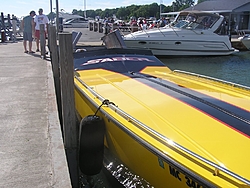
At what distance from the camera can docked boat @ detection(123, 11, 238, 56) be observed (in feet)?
54.3

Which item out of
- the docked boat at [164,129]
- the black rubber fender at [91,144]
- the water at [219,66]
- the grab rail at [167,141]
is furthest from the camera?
the water at [219,66]

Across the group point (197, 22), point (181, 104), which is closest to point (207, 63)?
point (197, 22)

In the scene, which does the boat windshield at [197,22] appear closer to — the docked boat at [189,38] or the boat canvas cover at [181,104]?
the docked boat at [189,38]

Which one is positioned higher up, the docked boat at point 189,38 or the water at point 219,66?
the docked boat at point 189,38

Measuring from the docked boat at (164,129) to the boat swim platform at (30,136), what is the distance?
0.49 meters

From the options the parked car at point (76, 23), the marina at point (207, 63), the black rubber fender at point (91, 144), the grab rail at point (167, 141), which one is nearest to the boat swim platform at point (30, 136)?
the black rubber fender at point (91, 144)

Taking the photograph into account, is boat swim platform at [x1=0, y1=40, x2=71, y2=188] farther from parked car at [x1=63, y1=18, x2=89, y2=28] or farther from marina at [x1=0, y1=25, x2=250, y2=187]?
parked car at [x1=63, y1=18, x2=89, y2=28]

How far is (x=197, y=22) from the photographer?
1698 centimetres

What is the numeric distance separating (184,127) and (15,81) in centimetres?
443

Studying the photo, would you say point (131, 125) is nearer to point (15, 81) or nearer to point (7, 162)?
point (7, 162)

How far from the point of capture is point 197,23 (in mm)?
16906

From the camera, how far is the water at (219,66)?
42.5 ft

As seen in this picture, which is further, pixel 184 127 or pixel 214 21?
pixel 214 21

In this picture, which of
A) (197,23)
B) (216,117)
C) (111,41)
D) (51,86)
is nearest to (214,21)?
(197,23)
